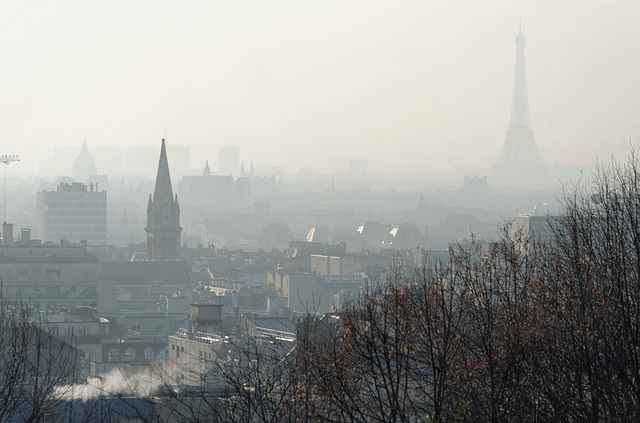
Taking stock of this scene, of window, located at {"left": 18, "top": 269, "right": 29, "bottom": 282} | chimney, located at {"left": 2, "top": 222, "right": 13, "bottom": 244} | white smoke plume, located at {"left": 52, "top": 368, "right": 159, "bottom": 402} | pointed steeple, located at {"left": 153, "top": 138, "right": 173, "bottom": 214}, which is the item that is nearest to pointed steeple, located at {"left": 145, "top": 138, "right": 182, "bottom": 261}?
pointed steeple, located at {"left": 153, "top": 138, "right": 173, "bottom": 214}

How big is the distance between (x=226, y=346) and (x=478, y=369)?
1059 inches

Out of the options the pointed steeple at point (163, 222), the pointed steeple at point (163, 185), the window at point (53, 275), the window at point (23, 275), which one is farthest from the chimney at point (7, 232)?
the pointed steeple at point (163, 222)

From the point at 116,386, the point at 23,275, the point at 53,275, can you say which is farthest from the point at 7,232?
the point at 116,386

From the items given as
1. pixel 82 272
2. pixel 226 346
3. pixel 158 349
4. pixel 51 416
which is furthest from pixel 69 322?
pixel 51 416

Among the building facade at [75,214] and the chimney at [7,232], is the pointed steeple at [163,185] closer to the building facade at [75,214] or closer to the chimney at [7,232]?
the chimney at [7,232]

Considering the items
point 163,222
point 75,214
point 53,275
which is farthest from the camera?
point 75,214

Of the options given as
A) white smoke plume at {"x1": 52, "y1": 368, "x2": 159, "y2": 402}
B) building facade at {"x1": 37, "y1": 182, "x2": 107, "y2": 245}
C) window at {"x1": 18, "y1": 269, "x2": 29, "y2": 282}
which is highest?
building facade at {"x1": 37, "y1": 182, "x2": 107, "y2": 245}

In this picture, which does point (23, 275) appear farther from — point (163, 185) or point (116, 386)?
point (116, 386)

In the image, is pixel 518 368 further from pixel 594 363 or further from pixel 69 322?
pixel 69 322

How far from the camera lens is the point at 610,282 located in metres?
19.2

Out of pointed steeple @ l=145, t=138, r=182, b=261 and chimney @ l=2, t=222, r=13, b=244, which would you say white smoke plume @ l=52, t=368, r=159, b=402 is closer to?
chimney @ l=2, t=222, r=13, b=244

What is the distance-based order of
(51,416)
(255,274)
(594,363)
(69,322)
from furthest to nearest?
1. (255,274)
2. (69,322)
3. (51,416)
4. (594,363)

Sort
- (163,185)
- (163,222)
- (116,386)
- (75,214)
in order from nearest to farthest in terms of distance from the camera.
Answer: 1. (116,386)
2. (163,185)
3. (163,222)
4. (75,214)

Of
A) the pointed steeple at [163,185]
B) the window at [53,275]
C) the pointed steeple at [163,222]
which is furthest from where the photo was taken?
the pointed steeple at [163,222]
